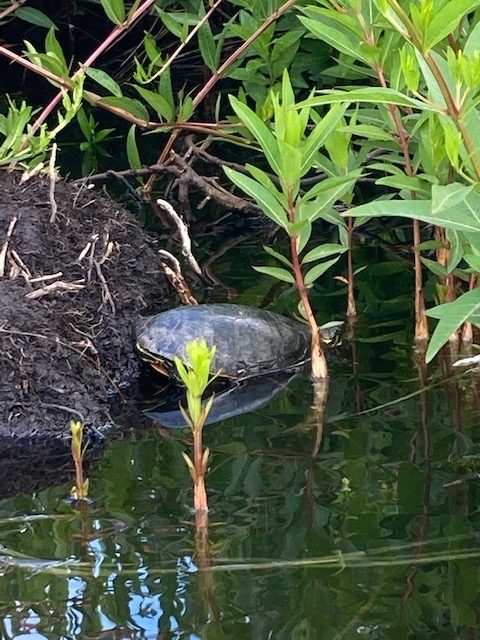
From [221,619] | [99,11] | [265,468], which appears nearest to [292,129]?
[265,468]

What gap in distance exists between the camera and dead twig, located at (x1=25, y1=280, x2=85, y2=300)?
7.95ft

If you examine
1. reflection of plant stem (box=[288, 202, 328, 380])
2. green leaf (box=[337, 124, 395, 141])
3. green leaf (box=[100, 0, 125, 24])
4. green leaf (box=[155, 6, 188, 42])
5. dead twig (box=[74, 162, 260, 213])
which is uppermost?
green leaf (box=[155, 6, 188, 42])

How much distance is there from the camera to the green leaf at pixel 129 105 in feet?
9.36

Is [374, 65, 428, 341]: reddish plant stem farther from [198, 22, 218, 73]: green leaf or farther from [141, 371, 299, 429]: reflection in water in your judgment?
[198, 22, 218, 73]: green leaf

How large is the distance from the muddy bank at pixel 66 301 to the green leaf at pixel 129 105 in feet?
0.91

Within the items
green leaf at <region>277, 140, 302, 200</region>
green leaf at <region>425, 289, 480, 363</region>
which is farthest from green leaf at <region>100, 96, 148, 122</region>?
green leaf at <region>425, 289, 480, 363</region>

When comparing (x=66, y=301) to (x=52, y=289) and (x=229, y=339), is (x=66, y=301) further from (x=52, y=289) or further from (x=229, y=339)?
(x=229, y=339)

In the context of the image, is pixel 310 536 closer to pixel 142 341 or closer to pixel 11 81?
pixel 142 341

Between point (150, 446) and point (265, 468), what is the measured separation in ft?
0.89

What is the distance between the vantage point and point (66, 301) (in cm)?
252

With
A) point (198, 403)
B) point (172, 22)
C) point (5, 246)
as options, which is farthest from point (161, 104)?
point (198, 403)

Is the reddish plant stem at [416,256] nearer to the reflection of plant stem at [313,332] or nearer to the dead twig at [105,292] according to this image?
the reflection of plant stem at [313,332]

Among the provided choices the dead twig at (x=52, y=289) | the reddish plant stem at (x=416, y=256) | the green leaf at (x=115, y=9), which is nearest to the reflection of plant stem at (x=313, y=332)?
the reddish plant stem at (x=416, y=256)

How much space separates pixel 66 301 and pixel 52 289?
0.08 m
